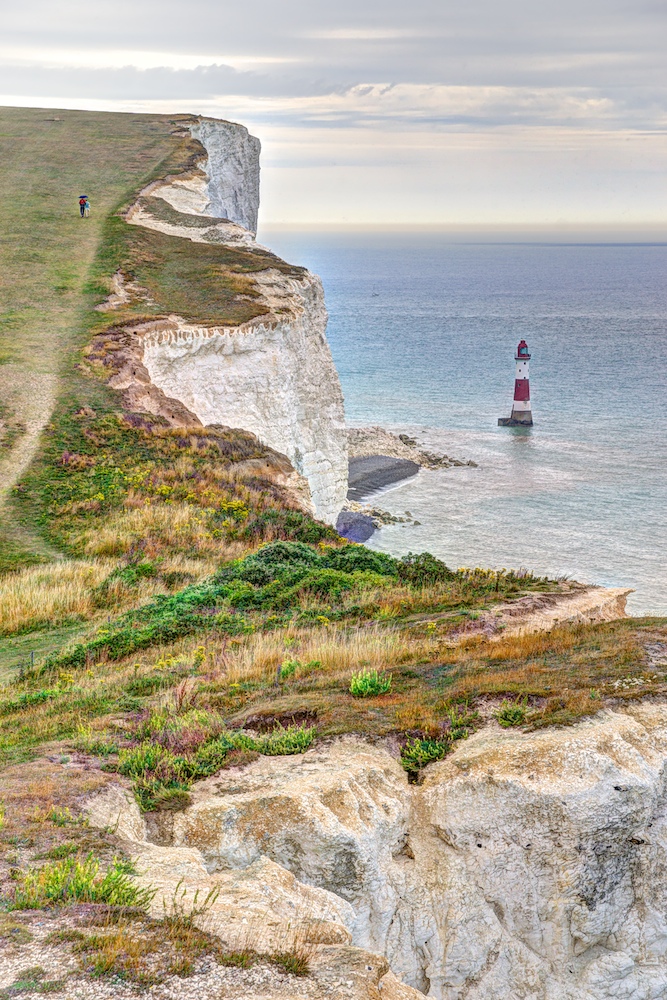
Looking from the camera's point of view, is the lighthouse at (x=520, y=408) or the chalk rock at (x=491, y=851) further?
the lighthouse at (x=520, y=408)

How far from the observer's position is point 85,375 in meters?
29.8

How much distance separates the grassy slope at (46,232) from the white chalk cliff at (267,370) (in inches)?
135

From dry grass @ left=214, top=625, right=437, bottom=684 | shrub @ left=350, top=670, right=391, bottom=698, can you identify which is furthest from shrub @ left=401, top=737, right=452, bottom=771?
dry grass @ left=214, top=625, right=437, bottom=684

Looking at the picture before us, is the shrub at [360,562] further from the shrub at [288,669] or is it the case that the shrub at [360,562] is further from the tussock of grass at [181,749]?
the tussock of grass at [181,749]

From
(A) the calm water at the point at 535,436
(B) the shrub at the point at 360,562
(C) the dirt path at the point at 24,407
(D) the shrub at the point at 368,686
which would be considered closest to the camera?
(D) the shrub at the point at 368,686

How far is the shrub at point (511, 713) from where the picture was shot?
11.4 metres

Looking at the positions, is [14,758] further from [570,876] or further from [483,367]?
[483,367]

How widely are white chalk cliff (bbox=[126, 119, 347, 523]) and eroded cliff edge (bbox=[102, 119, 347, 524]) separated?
37 millimetres

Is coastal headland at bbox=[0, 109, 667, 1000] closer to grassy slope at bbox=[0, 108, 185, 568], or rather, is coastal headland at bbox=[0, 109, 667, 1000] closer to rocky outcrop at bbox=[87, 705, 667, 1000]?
rocky outcrop at bbox=[87, 705, 667, 1000]

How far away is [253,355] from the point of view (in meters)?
34.1

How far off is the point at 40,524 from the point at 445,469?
4248 cm

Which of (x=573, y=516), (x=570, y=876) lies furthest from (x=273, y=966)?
(x=573, y=516)

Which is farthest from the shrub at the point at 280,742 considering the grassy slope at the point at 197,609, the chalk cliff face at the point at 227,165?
the chalk cliff face at the point at 227,165

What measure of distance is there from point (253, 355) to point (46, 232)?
16956 mm
